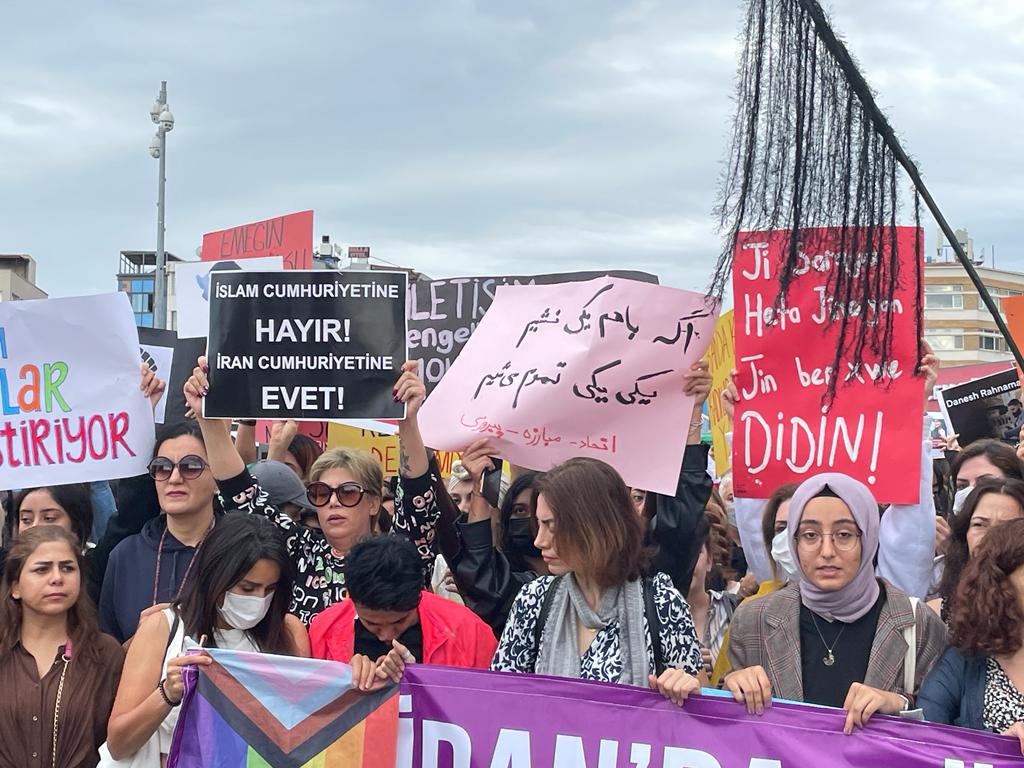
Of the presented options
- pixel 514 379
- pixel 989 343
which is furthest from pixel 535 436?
pixel 989 343

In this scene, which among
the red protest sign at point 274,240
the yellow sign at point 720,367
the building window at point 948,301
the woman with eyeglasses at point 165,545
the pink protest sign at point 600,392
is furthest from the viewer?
the building window at point 948,301

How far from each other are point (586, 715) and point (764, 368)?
172 cm

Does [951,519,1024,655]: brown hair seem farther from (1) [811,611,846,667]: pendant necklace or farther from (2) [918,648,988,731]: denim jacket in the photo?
(1) [811,611,846,667]: pendant necklace

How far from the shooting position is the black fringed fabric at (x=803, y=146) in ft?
11.7

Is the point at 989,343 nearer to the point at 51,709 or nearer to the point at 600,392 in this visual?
the point at 600,392

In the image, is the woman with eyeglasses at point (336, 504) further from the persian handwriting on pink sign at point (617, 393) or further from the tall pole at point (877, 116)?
the tall pole at point (877, 116)

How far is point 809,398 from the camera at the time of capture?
4.65 metres

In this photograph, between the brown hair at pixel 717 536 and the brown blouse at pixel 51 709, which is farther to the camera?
the brown hair at pixel 717 536

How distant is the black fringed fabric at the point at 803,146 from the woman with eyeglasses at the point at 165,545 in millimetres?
2087

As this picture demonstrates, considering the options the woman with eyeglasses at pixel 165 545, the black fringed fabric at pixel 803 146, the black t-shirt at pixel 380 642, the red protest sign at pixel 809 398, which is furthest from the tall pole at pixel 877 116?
the woman with eyeglasses at pixel 165 545

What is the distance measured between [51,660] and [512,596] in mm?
1547

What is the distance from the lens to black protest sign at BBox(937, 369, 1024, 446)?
25.0 feet

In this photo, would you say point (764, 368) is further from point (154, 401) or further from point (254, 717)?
point (154, 401)

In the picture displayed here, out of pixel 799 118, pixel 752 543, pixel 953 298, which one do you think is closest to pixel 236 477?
pixel 752 543
